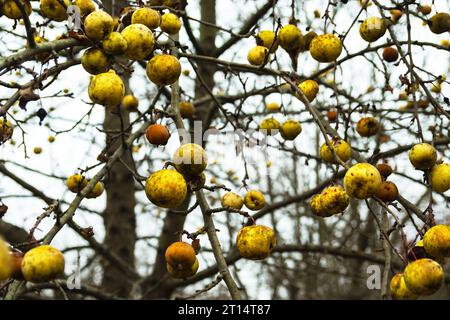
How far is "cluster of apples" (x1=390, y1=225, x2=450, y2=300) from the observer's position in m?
1.67

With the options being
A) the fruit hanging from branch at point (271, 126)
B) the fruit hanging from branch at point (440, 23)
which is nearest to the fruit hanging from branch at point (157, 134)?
the fruit hanging from branch at point (271, 126)

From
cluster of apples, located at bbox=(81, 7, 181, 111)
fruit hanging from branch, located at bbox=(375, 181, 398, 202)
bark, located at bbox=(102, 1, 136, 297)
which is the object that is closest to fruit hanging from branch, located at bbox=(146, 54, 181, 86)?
cluster of apples, located at bbox=(81, 7, 181, 111)

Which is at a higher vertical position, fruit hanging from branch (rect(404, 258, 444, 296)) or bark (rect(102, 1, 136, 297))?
bark (rect(102, 1, 136, 297))

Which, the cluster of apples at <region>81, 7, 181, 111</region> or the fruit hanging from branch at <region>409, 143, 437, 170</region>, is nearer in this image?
the cluster of apples at <region>81, 7, 181, 111</region>

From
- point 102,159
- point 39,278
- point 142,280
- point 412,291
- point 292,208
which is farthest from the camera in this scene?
point 292,208

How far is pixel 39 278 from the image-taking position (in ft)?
4.91

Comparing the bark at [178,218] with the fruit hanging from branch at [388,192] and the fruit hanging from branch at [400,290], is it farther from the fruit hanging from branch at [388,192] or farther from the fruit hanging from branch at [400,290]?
the fruit hanging from branch at [400,290]

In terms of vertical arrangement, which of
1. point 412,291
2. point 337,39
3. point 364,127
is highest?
point 337,39

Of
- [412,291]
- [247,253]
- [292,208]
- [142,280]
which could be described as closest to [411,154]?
[412,291]

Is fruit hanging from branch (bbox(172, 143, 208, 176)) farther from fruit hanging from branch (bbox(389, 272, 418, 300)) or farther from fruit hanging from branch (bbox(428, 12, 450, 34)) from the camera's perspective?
fruit hanging from branch (bbox(428, 12, 450, 34))

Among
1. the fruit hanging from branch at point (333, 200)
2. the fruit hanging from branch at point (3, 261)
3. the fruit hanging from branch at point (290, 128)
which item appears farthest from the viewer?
the fruit hanging from branch at point (290, 128)

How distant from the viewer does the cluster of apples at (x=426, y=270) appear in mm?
1669

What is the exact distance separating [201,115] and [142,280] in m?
1.86
